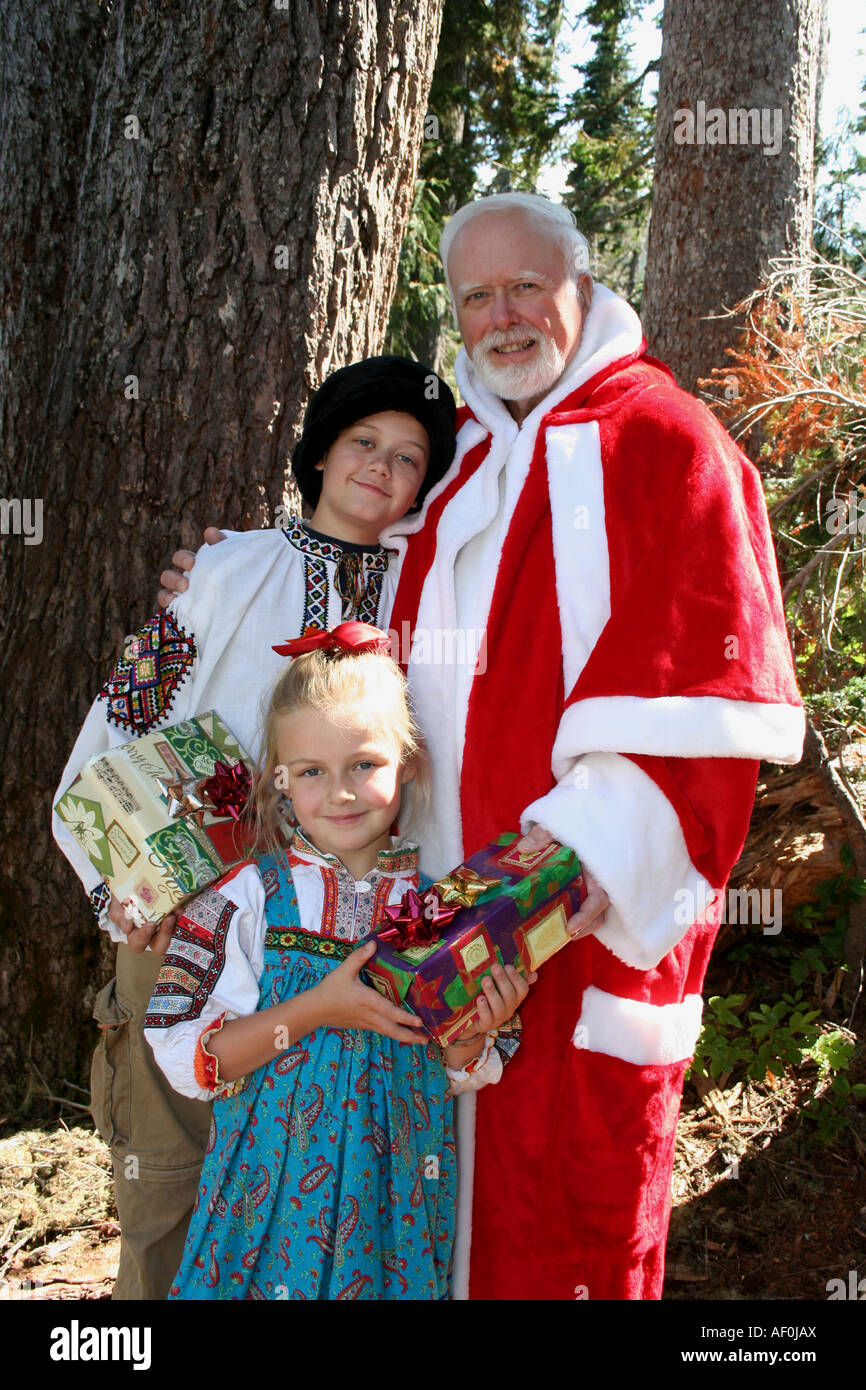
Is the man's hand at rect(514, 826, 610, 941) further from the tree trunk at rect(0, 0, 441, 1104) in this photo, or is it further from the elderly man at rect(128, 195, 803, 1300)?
the tree trunk at rect(0, 0, 441, 1104)

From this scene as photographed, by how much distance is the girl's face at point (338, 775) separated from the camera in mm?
1867

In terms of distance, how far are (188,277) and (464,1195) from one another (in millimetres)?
2434

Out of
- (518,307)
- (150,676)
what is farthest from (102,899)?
(518,307)

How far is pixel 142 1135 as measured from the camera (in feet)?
7.72

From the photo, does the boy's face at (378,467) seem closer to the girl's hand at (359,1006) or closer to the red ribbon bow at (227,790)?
the red ribbon bow at (227,790)

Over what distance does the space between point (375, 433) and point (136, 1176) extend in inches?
70.5

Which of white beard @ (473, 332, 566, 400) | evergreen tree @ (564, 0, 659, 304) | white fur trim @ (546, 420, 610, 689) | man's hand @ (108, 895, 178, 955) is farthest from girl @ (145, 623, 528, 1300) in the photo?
evergreen tree @ (564, 0, 659, 304)

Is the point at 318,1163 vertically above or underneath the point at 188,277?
underneath

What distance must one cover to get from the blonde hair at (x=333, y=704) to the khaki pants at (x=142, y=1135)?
561mm


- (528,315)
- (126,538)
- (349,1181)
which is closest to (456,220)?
(528,315)

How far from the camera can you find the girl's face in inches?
73.5

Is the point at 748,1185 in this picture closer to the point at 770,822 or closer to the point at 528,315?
the point at 770,822

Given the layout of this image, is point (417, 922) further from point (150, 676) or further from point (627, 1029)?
point (150, 676)

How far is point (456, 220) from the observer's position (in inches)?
93.0
